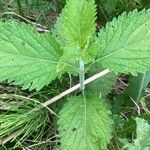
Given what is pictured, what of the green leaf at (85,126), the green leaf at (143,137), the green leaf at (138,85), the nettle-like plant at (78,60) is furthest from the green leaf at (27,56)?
the green leaf at (138,85)

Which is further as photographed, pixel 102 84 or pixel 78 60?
pixel 102 84

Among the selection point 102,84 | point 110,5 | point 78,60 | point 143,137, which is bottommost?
point 143,137

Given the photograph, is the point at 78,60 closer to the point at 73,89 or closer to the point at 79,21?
the point at 79,21

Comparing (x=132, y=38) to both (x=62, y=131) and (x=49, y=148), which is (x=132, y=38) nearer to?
(x=62, y=131)

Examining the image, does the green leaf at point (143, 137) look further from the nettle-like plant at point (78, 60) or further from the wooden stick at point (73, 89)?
the wooden stick at point (73, 89)

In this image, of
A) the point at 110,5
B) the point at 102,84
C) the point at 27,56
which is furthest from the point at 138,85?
the point at 27,56

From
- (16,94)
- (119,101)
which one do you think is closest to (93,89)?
(119,101)
